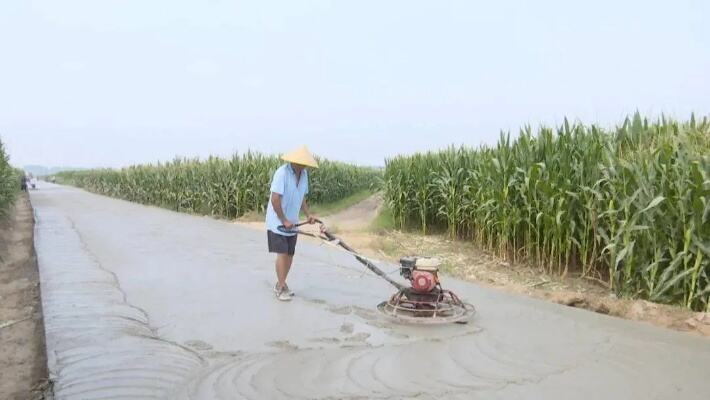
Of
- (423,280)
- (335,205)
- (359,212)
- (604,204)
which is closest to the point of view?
(423,280)

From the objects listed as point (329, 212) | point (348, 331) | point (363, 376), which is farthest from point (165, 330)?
point (329, 212)

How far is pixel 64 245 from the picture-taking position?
36.3ft

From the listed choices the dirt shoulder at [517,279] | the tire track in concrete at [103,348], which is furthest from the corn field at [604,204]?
the tire track in concrete at [103,348]

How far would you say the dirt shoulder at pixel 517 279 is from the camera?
18.6ft

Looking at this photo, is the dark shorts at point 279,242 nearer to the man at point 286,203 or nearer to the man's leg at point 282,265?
the man at point 286,203

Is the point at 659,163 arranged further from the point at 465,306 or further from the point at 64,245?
the point at 64,245

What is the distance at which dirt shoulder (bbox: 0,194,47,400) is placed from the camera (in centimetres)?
398

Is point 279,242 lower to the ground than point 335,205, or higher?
higher

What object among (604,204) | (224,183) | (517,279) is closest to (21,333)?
(517,279)

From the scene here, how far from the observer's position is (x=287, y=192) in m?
6.14

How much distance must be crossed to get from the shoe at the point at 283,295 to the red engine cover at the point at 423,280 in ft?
5.71

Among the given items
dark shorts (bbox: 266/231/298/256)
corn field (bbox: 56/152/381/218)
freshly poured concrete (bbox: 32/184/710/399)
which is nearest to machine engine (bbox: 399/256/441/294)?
freshly poured concrete (bbox: 32/184/710/399)

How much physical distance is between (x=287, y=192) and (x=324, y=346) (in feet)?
6.56

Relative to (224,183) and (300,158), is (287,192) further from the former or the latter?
(224,183)
